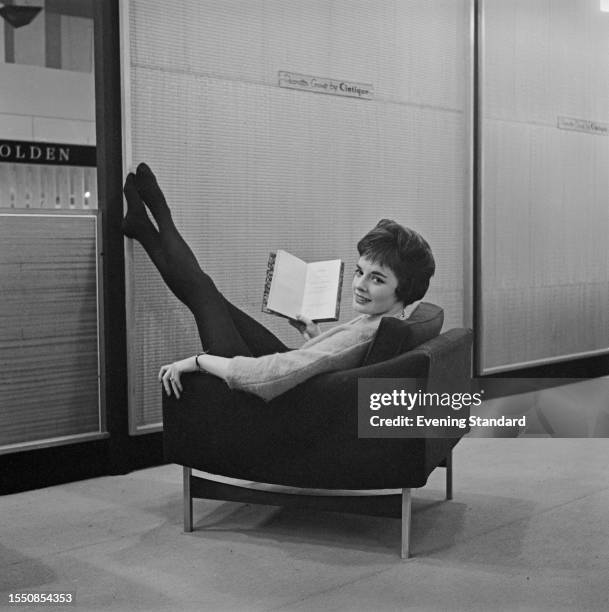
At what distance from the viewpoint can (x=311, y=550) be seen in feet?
10.2

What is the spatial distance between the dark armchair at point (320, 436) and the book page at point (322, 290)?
35 cm

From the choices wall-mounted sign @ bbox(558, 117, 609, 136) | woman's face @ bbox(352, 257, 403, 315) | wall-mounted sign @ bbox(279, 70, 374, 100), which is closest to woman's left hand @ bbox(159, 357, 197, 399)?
woman's face @ bbox(352, 257, 403, 315)

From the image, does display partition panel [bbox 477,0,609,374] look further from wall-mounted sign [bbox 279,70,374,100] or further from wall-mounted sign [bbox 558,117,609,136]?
Answer: wall-mounted sign [bbox 279,70,374,100]

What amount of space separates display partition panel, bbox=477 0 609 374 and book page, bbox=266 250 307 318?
2.27 meters


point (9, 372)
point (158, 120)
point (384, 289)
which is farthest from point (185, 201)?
point (384, 289)

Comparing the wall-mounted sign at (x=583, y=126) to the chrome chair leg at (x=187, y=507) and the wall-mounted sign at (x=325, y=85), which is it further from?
the chrome chair leg at (x=187, y=507)

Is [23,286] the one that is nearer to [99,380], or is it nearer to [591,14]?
[99,380]

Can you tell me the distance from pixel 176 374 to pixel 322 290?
682mm

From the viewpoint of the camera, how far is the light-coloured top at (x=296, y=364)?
300 cm

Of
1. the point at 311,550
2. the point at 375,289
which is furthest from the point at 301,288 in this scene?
the point at 311,550

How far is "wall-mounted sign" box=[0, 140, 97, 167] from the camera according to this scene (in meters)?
7.85

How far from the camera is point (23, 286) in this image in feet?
12.8

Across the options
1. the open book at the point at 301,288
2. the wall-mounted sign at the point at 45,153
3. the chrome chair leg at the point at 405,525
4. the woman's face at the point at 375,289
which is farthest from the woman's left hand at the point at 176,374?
the wall-mounted sign at the point at 45,153

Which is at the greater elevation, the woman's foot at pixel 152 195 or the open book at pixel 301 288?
the woman's foot at pixel 152 195
